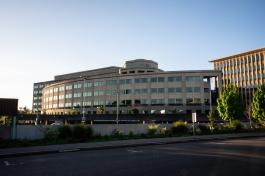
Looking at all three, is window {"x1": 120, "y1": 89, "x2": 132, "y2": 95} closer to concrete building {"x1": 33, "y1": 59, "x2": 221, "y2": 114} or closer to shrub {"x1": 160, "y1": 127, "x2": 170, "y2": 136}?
concrete building {"x1": 33, "y1": 59, "x2": 221, "y2": 114}

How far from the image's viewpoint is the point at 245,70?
421 feet

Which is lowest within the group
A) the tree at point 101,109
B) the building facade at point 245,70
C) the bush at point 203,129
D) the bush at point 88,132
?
the bush at point 203,129

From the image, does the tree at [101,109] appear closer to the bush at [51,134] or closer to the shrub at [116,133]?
the shrub at [116,133]

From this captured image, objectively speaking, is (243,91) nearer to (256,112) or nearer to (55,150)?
(256,112)

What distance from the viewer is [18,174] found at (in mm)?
9117

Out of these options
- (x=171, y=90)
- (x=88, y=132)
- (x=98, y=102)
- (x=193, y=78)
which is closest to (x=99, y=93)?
(x=98, y=102)

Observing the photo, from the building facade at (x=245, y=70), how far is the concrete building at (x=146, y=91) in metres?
46.1

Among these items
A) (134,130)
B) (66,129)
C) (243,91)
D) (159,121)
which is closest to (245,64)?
(243,91)

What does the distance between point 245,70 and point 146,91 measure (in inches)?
2755

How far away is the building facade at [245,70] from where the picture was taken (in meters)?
122

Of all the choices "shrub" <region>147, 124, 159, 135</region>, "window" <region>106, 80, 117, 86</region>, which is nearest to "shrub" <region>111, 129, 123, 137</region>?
"shrub" <region>147, 124, 159, 135</region>

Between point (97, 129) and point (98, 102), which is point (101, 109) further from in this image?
point (97, 129)

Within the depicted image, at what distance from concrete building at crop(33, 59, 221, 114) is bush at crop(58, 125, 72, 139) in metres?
52.5

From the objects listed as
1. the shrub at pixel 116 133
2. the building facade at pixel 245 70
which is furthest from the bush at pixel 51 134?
the building facade at pixel 245 70
